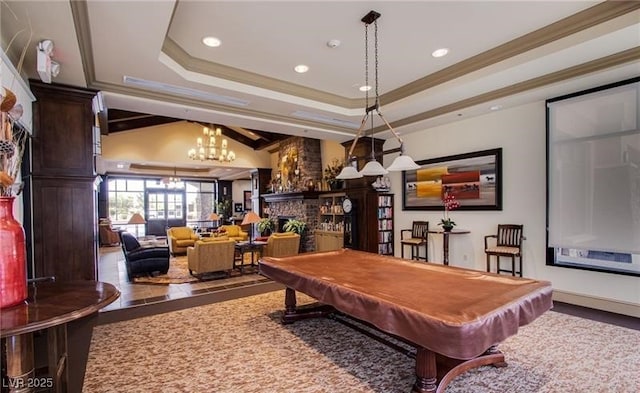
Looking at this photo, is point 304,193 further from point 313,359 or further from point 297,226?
point 313,359

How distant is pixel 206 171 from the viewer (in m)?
14.6

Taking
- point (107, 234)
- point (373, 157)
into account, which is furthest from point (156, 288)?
point (107, 234)

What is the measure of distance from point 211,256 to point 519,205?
223 inches

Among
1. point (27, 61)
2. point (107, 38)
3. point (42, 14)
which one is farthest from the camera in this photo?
point (27, 61)

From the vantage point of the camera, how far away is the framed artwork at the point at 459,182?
5453 millimetres

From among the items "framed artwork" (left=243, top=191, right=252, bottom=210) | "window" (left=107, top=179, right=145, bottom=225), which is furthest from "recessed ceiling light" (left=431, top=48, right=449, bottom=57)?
"window" (left=107, top=179, right=145, bottom=225)

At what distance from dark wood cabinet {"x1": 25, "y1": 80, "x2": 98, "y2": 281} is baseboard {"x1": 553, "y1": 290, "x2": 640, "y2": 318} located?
6549 millimetres

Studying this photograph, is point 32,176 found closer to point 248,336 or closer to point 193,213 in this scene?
point 248,336

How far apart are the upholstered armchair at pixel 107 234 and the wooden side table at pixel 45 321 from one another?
38.1 feet

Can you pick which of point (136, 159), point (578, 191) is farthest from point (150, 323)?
point (136, 159)

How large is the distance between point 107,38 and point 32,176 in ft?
6.53

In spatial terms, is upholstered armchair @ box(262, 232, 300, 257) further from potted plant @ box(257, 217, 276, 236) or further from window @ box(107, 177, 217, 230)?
window @ box(107, 177, 217, 230)

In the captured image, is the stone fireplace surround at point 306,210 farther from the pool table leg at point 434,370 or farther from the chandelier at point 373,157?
the pool table leg at point 434,370

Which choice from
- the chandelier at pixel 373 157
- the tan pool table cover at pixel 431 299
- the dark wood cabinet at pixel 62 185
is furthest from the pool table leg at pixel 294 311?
the dark wood cabinet at pixel 62 185
